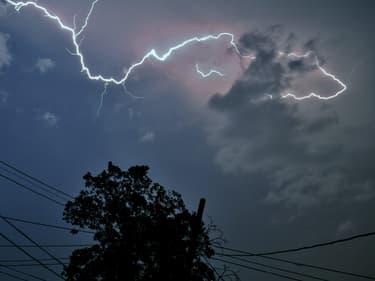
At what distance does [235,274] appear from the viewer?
10922mm

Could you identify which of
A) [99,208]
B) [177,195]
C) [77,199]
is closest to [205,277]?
[177,195]

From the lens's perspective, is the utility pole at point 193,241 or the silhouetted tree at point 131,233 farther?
the silhouetted tree at point 131,233

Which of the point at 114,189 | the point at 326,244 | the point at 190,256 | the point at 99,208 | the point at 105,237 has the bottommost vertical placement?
the point at 190,256

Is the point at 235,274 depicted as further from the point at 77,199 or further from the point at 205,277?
the point at 77,199

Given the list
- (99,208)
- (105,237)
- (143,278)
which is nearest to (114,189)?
(99,208)

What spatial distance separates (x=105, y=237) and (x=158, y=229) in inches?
124

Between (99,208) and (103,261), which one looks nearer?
(103,261)

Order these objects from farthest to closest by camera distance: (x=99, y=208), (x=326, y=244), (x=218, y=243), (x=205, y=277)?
(x=99, y=208), (x=205, y=277), (x=218, y=243), (x=326, y=244)

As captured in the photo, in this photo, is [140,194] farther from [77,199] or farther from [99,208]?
[77,199]

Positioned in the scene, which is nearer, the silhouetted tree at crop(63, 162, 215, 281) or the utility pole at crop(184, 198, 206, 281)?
the utility pole at crop(184, 198, 206, 281)

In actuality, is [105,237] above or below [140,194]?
below

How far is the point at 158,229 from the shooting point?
659 inches

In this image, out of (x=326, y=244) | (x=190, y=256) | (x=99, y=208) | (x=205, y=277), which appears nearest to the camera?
(x=326, y=244)

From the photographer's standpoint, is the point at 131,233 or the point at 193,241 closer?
the point at 193,241
